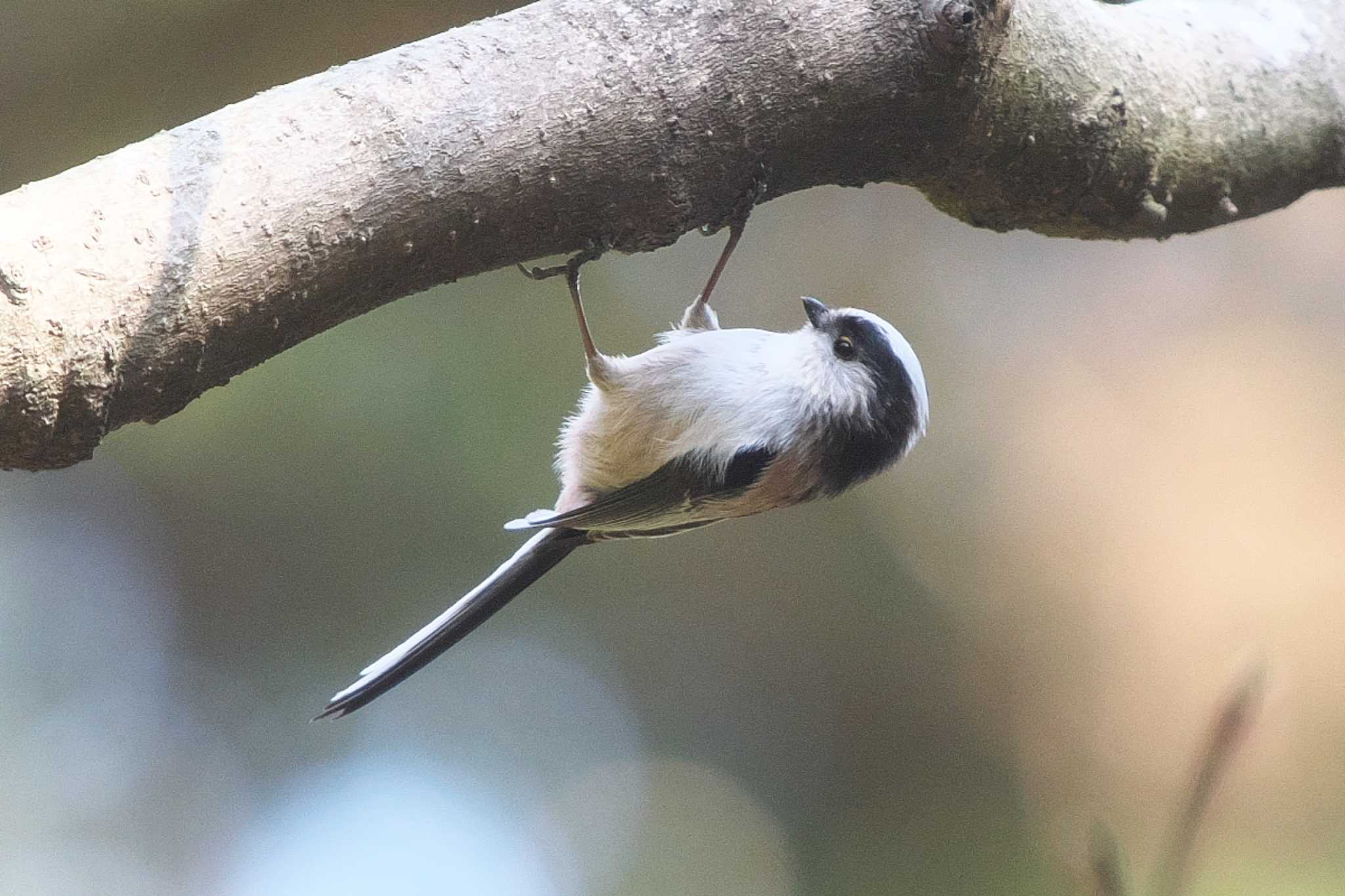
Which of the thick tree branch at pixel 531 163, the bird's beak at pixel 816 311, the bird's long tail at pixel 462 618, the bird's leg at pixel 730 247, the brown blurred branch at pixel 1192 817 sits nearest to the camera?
the brown blurred branch at pixel 1192 817

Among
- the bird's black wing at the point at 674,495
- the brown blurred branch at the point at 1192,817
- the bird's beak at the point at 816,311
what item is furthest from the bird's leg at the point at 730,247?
the brown blurred branch at the point at 1192,817

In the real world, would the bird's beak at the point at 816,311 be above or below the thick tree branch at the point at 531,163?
below

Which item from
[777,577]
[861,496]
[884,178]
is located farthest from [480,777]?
[884,178]

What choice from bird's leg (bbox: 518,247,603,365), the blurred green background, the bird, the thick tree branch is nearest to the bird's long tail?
the bird

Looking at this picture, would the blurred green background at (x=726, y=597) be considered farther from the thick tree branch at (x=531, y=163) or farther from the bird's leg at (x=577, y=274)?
the thick tree branch at (x=531, y=163)

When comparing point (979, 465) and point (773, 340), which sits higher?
point (773, 340)

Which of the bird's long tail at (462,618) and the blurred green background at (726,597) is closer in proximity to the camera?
the bird's long tail at (462,618)

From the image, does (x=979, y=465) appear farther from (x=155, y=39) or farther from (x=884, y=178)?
(x=155, y=39)

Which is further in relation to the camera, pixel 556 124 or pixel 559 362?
pixel 559 362
